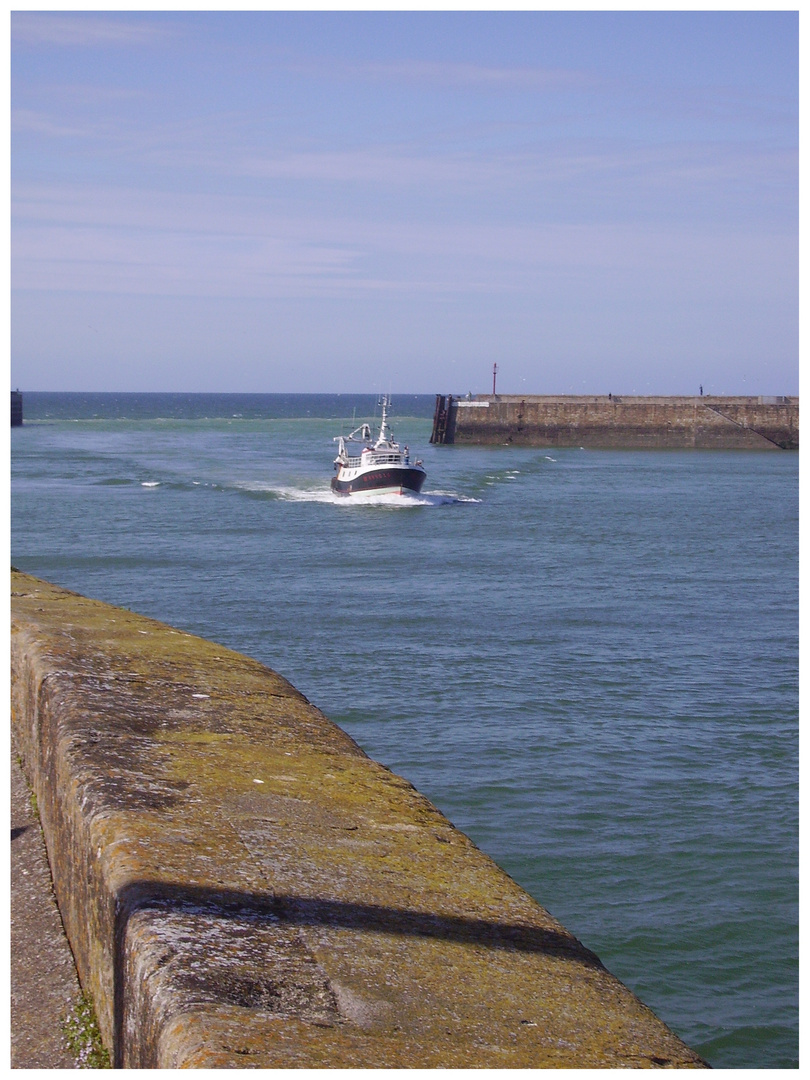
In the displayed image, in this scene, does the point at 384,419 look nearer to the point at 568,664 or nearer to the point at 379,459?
the point at 379,459

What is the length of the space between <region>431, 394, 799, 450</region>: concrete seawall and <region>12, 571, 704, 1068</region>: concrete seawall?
2940 inches

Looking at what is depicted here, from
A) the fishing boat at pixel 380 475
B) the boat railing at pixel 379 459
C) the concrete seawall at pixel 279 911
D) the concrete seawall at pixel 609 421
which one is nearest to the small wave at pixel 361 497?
the fishing boat at pixel 380 475

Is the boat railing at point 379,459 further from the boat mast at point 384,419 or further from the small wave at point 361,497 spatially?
the small wave at point 361,497

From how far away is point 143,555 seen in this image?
3039cm

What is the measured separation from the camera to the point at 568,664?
60.0ft

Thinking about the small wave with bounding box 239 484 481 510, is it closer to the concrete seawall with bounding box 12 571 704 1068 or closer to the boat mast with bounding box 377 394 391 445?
the boat mast with bounding box 377 394 391 445

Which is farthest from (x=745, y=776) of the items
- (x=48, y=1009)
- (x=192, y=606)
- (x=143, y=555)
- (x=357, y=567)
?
(x=143, y=555)

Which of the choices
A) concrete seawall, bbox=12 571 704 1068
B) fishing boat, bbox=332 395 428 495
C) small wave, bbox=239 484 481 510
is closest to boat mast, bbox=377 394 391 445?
fishing boat, bbox=332 395 428 495

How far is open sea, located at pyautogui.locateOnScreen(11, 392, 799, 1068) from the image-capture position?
10.1 meters

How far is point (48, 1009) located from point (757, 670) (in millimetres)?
15932

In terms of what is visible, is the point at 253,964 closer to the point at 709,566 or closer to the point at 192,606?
the point at 192,606

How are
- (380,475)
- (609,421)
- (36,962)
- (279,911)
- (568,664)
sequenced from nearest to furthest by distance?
1. (279,911)
2. (36,962)
3. (568,664)
4. (380,475)
5. (609,421)

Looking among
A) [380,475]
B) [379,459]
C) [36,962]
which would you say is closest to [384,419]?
[379,459]

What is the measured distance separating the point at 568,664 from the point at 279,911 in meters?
15.0
